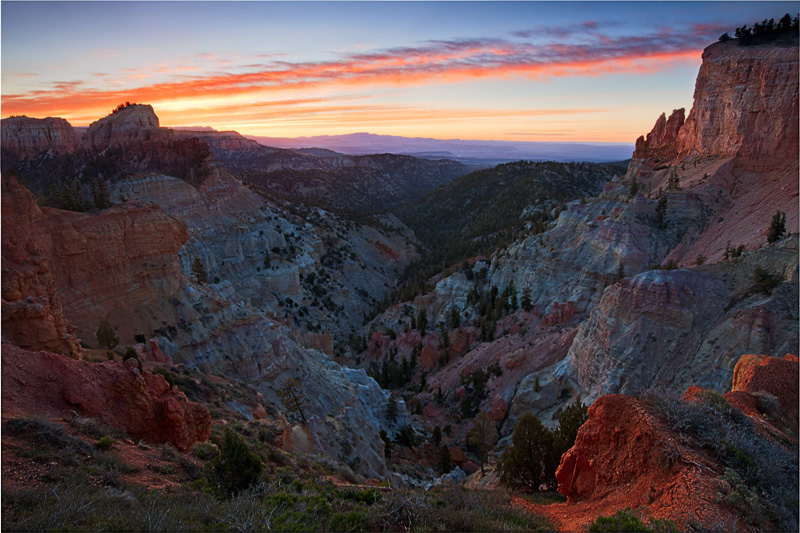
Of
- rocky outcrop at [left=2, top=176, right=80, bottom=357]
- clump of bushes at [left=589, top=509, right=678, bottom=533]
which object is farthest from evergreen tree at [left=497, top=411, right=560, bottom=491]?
rocky outcrop at [left=2, top=176, right=80, bottom=357]

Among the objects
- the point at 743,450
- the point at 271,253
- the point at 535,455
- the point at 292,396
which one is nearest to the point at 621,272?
the point at 535,455

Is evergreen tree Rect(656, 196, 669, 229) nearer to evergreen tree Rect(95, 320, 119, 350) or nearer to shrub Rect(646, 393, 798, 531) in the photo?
shrub Rect(646, 393, 798, 531)

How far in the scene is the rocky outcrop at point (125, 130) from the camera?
1892 inches

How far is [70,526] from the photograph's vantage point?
5.70 meters

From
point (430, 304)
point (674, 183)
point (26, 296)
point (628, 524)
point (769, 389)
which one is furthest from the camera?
point (430, 304)

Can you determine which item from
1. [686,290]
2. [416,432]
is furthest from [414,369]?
[686,290]

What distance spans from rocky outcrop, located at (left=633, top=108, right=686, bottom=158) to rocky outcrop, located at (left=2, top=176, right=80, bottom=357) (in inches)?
2187

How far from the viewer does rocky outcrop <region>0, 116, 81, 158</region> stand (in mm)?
50594

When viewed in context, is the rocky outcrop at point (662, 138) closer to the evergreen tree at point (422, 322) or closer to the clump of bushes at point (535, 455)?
the evergreen tree at point (422, 322)

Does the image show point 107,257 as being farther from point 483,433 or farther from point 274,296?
point 274,296

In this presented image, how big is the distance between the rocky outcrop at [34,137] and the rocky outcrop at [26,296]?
155ft

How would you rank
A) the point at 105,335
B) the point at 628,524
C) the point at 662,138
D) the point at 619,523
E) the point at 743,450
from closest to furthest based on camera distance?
the point at 628,524 < the point at 619,523 < the point at 743,450 < the point at 105,335 < the point at 662,138

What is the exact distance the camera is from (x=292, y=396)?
2089cm

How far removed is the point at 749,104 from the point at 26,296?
160ft
